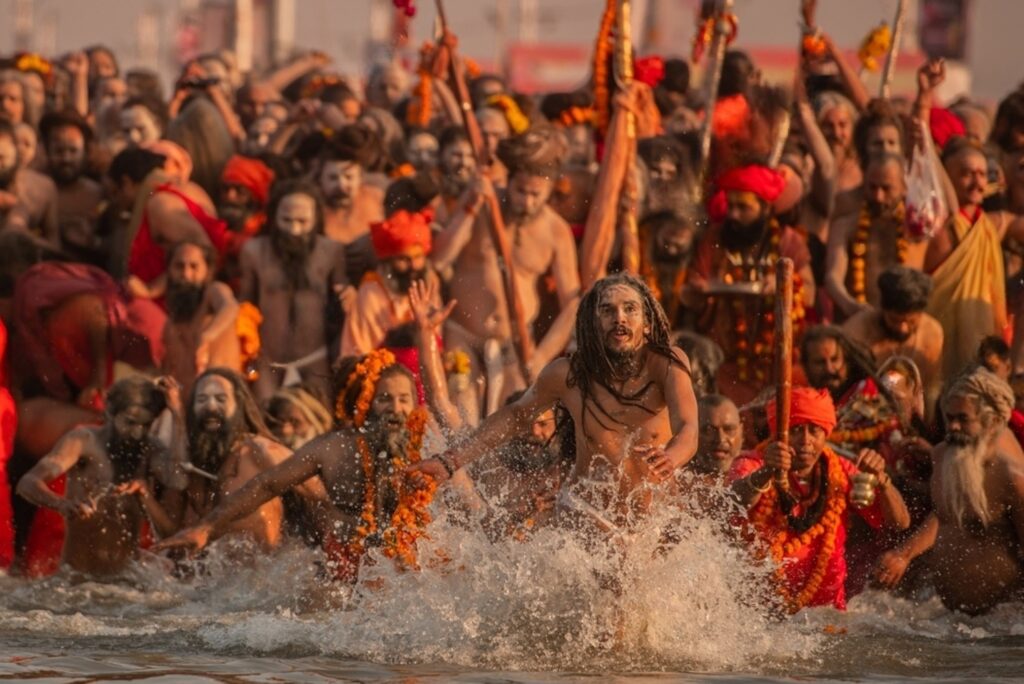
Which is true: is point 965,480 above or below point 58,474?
above

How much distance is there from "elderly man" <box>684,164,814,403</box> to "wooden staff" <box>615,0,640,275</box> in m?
0.28

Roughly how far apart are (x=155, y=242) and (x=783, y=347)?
11.2 feet

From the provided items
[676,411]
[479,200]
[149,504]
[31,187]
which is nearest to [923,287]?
[479,200]

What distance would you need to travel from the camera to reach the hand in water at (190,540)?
334 inches

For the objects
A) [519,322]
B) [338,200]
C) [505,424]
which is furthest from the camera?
[338,200]

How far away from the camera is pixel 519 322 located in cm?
995

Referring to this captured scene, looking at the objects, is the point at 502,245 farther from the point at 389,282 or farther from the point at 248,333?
the point at 248,333

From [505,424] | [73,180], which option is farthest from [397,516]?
[73,180]

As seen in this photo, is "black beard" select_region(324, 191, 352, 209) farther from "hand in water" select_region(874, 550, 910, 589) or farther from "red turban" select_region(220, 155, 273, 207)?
"hand in water" select_region(874, 550, 910, 589)

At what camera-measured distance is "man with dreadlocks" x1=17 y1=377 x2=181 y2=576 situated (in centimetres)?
919

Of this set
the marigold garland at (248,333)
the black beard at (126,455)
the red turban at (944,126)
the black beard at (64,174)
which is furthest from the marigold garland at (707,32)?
the black beard at (126,455)

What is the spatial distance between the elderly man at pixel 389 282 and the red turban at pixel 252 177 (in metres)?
1.14

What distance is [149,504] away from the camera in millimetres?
9172

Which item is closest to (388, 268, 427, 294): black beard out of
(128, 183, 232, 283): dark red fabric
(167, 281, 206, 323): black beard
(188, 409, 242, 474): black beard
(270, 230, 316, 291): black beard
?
(270, 230, 316, 291): black beard
